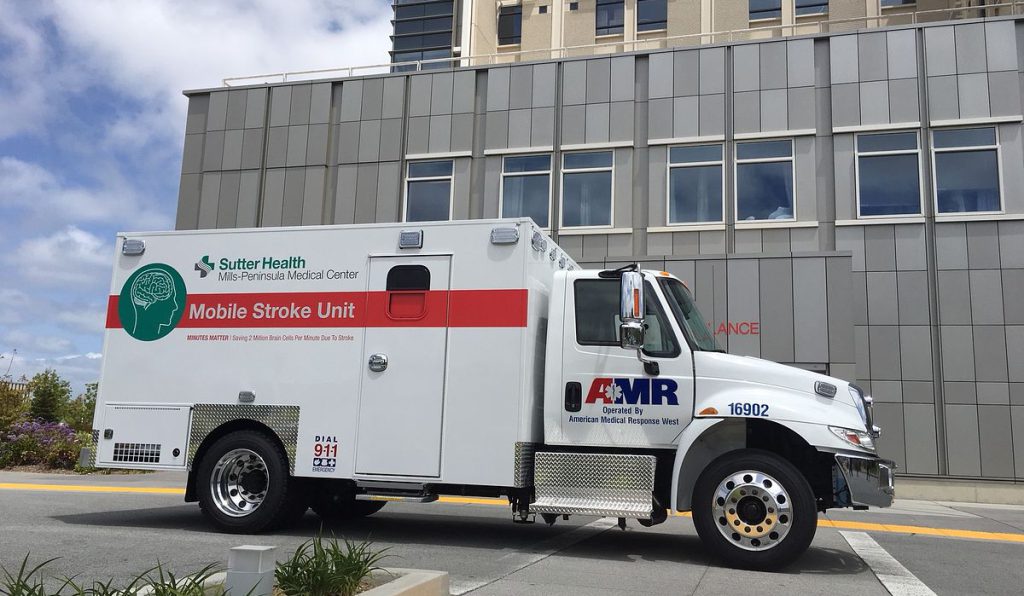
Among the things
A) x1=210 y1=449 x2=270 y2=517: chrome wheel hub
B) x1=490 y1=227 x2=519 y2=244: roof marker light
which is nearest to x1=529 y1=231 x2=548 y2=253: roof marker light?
x1=490 y1=227 x2=519 y2=244: roof marker light

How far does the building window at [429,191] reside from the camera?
22656 millimetres

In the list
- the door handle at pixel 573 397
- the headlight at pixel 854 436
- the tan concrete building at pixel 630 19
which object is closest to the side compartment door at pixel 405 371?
the door handle at pixel 573 397

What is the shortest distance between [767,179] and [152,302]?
1525 cm

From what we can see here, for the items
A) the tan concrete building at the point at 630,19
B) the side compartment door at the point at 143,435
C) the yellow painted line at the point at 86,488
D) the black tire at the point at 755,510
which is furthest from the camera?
the tan concrete building at the point at 630,19

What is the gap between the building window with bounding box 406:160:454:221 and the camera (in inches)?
892

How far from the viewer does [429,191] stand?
22766 mm

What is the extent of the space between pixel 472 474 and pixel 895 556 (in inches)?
173

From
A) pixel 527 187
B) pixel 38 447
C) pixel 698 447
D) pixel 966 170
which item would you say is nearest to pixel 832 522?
pixel 698 447

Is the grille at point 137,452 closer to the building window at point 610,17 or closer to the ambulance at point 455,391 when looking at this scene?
the ambulance at point 455,391

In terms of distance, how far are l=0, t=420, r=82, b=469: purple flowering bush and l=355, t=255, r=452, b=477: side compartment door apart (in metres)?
12.6

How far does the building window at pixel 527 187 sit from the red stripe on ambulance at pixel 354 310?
13266 millimetres

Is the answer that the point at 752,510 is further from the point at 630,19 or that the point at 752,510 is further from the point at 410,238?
the point at 630,19

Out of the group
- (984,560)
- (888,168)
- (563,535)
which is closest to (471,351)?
(563,535)

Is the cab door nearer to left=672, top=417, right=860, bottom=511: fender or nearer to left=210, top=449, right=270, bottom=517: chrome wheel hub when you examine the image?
left=672, top=417, right=860, bottom=511: fender
